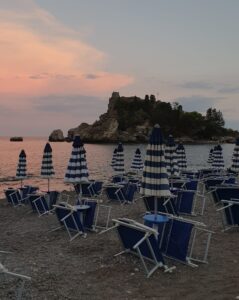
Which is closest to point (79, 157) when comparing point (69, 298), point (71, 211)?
point (71, 211)

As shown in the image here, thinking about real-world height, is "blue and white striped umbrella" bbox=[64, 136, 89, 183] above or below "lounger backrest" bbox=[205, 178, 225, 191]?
above

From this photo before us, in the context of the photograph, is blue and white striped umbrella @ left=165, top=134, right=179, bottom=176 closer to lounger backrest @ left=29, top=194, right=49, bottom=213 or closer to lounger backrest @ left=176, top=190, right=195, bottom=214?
lounger backrest @ left=176, top=190, right=195, bottom=214

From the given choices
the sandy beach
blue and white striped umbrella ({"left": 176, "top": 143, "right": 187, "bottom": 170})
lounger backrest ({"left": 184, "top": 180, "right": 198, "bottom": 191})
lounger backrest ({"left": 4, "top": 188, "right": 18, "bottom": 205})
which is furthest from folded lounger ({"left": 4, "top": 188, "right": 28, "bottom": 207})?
blue and white striped umbrella ({"left": 176, "top": 143, "right": 187, "bottom": 170})

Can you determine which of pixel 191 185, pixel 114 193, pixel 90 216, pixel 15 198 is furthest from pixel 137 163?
pixel 90 216

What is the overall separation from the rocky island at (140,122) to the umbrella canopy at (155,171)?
142924 mm

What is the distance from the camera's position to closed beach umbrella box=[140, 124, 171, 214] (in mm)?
8070

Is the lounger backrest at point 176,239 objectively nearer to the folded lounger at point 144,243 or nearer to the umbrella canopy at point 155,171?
the folded lounger at point 144,243

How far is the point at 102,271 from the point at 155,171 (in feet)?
6.93

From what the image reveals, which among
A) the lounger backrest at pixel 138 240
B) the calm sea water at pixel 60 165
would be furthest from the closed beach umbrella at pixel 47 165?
the calm sea water at pixel 60 165

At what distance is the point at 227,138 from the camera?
18425cm

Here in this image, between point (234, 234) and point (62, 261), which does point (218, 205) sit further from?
point (62, 261)

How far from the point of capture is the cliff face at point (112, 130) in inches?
6029

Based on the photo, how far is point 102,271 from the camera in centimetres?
771

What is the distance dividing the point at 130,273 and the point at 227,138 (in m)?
183
